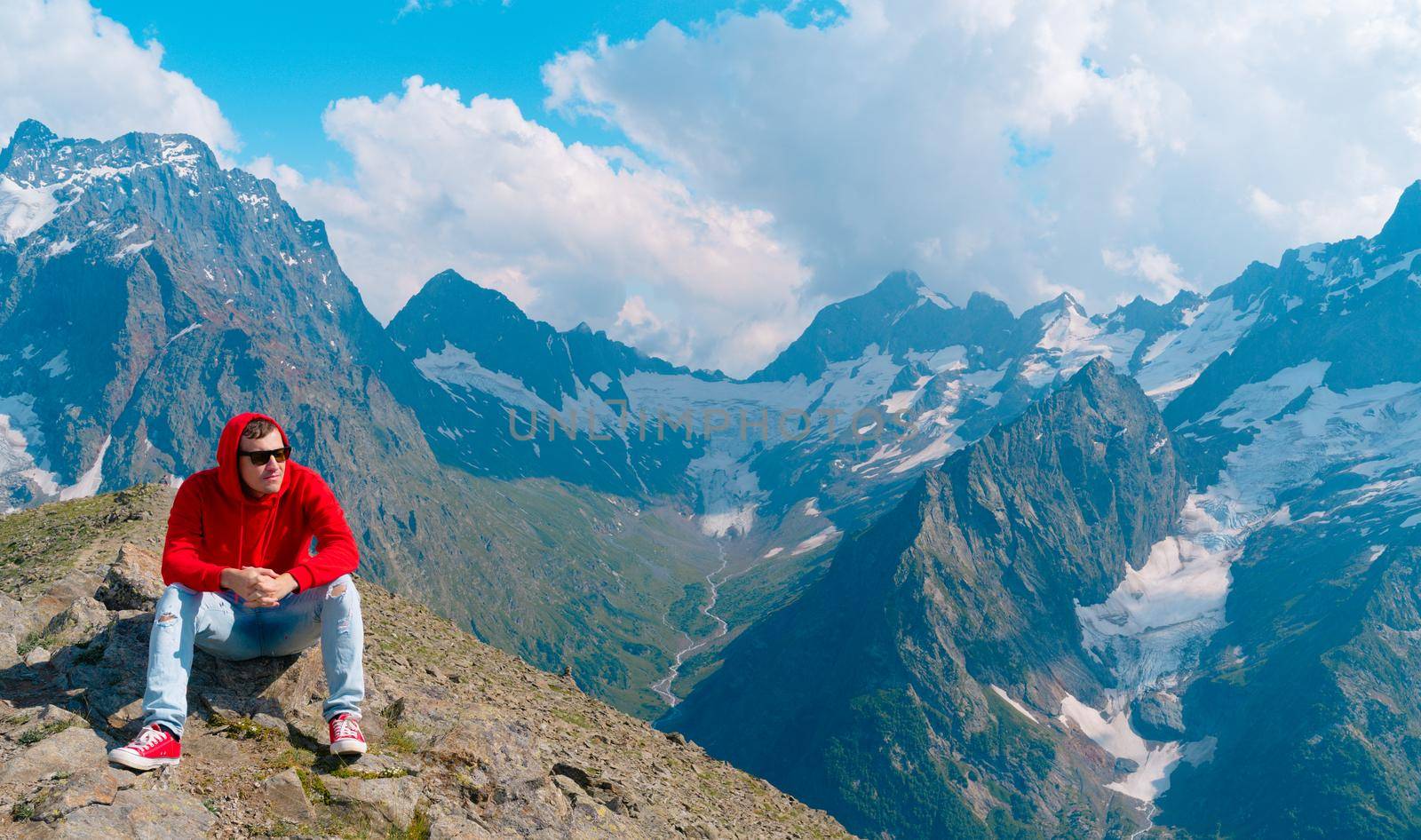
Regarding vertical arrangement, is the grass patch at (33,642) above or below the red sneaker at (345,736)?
above

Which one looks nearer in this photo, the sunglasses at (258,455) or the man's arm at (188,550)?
the man's arm at (188,550)

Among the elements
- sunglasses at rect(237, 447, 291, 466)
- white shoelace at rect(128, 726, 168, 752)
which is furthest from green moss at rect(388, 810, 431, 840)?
sunglasses at rect(237, 447, 291, 466)

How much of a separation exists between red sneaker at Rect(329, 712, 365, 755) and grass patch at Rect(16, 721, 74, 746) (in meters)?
3.72

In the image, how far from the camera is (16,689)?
1400 centimetres

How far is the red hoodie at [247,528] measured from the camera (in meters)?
12.9

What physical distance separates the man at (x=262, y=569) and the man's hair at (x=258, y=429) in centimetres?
2

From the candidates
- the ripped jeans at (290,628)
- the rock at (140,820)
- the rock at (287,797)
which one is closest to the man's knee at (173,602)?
the ripped jeans at (290,628)

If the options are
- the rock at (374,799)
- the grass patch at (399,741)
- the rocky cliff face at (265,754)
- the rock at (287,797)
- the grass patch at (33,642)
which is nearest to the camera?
the rocky cliff face at (265,754)

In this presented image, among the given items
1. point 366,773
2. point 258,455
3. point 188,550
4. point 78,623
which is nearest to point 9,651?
point 78,623

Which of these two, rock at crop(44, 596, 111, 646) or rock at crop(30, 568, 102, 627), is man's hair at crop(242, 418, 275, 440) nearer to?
rock at crop(44, 596, 111, 646)

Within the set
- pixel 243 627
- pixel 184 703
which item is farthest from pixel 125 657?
pixel 184 703

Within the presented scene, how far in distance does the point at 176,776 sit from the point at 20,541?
81.1ft

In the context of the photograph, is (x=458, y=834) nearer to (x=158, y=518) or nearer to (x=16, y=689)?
(x=16, y=689)

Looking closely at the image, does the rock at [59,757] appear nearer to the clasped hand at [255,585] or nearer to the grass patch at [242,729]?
the grass patch at [242,729]
